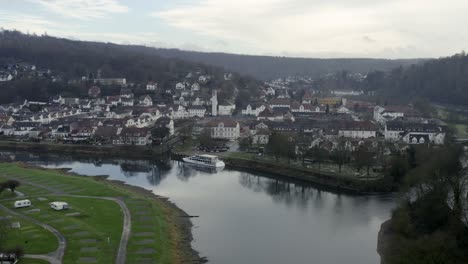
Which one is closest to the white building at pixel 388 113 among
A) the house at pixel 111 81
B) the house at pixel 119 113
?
the house at pixel 119 113

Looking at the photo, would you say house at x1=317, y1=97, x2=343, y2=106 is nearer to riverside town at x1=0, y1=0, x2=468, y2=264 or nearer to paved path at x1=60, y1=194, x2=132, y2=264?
riverside town at x1=0, y1=0, x2=468, y2=264

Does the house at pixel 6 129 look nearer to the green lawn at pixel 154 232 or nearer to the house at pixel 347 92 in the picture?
the green lawn at pixel 154 232

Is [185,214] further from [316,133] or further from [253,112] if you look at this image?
[253,112]

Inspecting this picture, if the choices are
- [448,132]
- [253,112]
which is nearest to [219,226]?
[448,132]

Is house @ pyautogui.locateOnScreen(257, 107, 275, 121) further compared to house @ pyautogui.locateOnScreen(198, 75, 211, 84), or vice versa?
house @ pyautogui.locateOnScreen(198, 75, 211, 84)

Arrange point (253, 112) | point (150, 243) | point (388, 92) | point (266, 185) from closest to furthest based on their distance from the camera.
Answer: point (150, 243) → point (266, 185) → point (253, 112) → point (388, 92)

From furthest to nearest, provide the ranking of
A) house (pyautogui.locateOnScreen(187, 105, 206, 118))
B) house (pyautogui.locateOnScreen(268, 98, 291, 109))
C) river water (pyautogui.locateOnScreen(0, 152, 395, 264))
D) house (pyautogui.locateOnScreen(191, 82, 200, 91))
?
house (pyautogui.locateOnScreen(191, 82, 200, 91)), house (pyautogui.locateOnScreen(268, 98, 291, 109)), house (pyautogui.locateOnScreen(187, 105, 206, 118)), river water (pyautogui.locateOnScreen(0, 152, 395, 264))

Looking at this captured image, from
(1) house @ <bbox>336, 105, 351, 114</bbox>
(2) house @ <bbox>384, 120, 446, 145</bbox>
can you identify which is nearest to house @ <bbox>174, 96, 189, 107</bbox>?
(1) house @ <bbox>336, 105, 351, 114</bbox>
